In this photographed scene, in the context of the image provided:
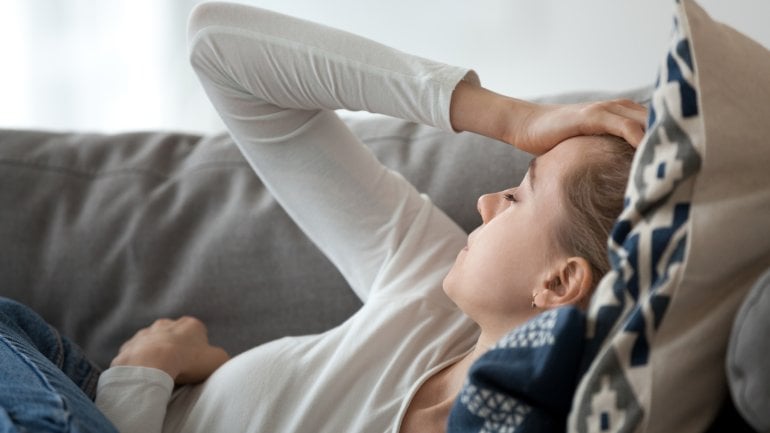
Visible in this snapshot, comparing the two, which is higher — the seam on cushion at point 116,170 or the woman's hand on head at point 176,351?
the seam on cushion at point 116,170

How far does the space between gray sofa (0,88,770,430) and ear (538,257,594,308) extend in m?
0.40

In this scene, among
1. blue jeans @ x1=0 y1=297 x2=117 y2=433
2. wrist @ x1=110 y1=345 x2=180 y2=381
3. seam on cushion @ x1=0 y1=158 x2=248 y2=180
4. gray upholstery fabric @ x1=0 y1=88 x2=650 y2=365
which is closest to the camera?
blue jeans @ x1=0 y1=297 x2=117 y2=433

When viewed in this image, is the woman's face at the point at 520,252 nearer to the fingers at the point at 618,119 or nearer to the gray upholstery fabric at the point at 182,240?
the fingers at the point at 618,119

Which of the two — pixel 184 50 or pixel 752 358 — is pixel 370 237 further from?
pixel 184 50

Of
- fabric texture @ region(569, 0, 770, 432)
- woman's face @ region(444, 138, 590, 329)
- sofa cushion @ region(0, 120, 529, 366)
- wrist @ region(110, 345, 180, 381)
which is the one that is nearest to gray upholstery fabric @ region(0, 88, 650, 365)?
sofa cushion @ region(0, 120, 529, 366)

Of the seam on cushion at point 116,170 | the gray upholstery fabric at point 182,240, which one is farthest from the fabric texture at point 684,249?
the seam on cushion at point 116,170

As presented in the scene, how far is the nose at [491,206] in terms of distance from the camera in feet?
3.67

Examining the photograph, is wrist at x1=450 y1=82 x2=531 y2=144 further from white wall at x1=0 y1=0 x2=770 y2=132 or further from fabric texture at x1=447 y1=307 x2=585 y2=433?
white wall at x1=0 y1=0 x2=770 y2=132

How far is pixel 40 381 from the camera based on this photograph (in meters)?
0.98

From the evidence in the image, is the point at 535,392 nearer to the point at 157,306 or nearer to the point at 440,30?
the point at 157,306

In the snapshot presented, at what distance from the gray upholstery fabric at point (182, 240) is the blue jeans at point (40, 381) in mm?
249

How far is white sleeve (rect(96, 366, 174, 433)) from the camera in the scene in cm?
115

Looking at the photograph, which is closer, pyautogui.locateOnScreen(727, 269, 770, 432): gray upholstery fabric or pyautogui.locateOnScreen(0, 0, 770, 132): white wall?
pyautogui.locateOnScreen(727, 269, 770, 432): gray upholstery fabric

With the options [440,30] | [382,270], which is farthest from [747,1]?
[382,270]
